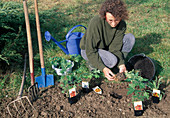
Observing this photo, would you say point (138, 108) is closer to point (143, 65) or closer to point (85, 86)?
point (85, 86)

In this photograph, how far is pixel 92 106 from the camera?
7.80 ft

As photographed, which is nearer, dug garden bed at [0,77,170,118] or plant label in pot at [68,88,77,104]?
dug garden bed at [0,77,170,118]

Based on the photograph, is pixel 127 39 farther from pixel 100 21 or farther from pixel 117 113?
pixel 117 113

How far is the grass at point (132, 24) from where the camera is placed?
10.5 ft

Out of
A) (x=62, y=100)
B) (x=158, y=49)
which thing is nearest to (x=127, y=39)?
Answer: (x=158, y=49)

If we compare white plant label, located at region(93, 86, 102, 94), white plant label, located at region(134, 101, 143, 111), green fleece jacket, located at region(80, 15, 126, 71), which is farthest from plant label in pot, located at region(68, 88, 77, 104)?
white plant label, located at region(134, 101, 143, 111)

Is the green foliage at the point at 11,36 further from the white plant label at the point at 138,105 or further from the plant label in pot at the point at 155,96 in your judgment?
the plant label in pot at the point at 155,96

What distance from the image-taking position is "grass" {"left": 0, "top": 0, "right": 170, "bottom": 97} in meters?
3.19

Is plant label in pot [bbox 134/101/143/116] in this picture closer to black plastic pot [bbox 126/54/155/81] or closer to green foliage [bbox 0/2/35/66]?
black plastic pot [bbox 126/54/155/81]

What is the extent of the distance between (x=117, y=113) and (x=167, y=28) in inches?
117

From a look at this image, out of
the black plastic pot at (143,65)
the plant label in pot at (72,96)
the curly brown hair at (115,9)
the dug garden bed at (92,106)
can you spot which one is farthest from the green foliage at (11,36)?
the black plastic pot at (143,65)

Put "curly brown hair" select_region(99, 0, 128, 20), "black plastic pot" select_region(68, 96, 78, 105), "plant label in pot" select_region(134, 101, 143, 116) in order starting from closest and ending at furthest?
"plant label in pot" select_region(134, 101, 143, 116)
"curly brown hair" select_region(99, 0, 128, 20)
"black plastic pot" select_region(68, 96, 78, 105)

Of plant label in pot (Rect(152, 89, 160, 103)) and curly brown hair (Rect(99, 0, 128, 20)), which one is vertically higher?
curly brown hair (Rect(99, 0, 128, 20))

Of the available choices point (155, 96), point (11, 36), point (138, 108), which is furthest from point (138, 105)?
point (11, 36)
